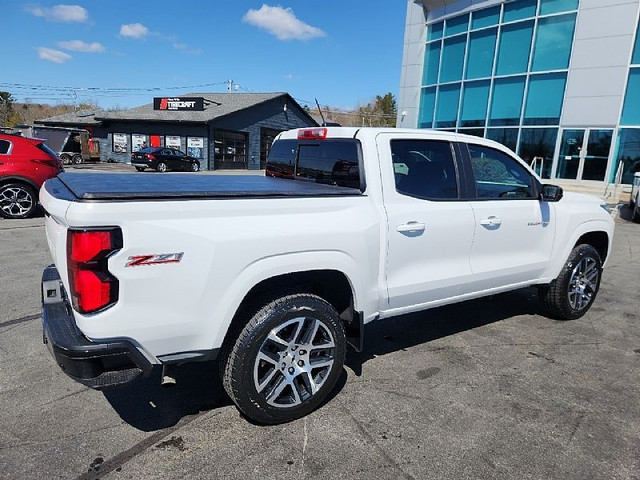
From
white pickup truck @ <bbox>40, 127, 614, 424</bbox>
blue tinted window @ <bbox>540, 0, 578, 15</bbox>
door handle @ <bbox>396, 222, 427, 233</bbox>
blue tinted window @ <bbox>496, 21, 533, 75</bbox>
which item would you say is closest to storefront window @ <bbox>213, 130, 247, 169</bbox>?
blue tinted window @ <bbox>496, 21, 533, 75</bbox>

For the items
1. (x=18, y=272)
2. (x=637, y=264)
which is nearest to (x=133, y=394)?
A: (x=18, y=272)

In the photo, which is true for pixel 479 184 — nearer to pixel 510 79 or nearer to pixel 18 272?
pixel 18 272

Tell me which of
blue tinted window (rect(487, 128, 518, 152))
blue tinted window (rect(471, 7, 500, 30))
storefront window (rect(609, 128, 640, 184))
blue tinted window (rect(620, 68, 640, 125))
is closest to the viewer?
blue tinted window (rect(620, 68, 640, 125))

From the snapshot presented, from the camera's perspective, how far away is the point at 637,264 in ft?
25.1

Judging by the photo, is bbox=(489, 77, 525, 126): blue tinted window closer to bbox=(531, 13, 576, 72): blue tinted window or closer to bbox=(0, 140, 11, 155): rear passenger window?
bbox=(531, 13, 576, 72): blue tinted window

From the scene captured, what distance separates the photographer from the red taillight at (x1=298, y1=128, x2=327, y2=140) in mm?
3559

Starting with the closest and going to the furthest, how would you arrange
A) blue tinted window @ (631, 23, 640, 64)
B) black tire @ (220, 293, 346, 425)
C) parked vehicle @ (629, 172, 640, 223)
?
black tire @ (220, 293, 346, 425) < parked vehicle @ (629, 172, 640, 223) < blue tinted window @ (631, 23, 640, 64)

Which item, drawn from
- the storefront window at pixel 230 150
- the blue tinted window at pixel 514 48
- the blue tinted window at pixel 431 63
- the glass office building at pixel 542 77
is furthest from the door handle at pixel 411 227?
the storefront window at pixel 230 150

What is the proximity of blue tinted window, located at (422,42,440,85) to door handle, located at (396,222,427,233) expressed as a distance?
20.7 m

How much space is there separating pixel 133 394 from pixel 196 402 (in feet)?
1.53

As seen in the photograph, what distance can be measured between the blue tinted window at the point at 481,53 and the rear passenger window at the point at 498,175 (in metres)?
17.4

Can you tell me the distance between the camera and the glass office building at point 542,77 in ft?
52.4

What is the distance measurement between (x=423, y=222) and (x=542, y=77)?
18.0 metres

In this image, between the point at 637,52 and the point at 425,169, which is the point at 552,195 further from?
the point at 637,52
